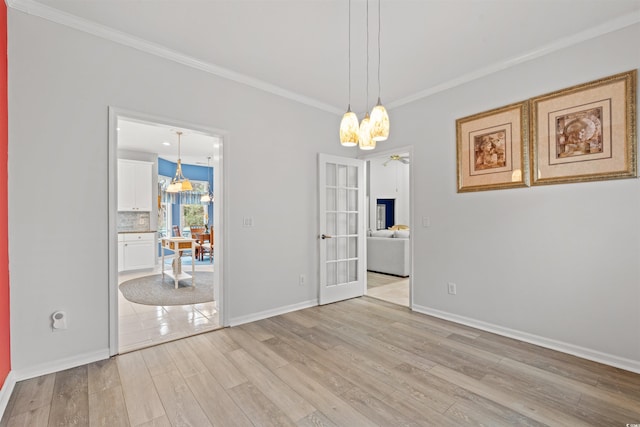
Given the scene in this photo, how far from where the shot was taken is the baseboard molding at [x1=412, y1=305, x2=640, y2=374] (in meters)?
2.37

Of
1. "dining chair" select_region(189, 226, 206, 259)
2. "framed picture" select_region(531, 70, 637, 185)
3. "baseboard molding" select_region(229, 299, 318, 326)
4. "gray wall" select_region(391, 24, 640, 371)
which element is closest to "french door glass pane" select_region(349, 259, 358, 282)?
"baseboard molding" select_region(229, 299, 318, 326)

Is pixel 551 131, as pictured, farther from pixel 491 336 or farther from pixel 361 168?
pixel 361 168

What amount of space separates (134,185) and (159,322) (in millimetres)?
4336

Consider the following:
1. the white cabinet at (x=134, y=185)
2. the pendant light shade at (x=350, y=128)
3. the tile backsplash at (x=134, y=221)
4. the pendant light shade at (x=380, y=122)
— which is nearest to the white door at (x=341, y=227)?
the pendant light shade at (x=350, y=128)

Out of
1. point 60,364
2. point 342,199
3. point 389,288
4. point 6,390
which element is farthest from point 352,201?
point 6,390

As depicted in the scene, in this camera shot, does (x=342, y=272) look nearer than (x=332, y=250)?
No

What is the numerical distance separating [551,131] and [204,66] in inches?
134

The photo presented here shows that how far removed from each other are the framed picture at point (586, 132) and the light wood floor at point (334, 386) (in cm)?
159

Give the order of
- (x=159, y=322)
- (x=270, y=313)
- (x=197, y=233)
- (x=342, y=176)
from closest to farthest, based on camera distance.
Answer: (x=159, y=322)
(x=270, y=313)
(x=342, y=176)
(x=197, y=233)

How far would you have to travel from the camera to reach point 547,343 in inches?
109

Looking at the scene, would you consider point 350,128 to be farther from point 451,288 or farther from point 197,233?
point 197,233

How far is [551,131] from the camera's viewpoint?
9.02ft

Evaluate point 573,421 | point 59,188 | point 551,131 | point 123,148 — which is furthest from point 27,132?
point 123,148

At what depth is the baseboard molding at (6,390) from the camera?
1.86m
